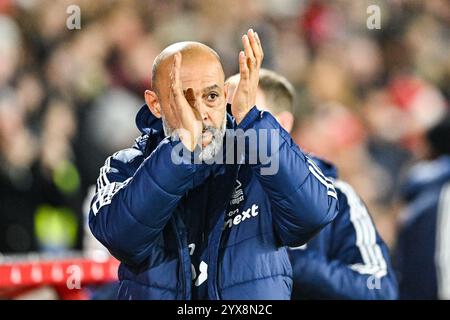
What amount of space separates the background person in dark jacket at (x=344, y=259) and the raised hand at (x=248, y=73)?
0.91 metres

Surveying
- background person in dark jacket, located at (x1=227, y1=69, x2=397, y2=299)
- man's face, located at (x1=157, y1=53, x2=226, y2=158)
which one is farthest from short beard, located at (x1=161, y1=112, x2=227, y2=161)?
background person in dark jacket, located at (x1=227, y1=69, x2=397, y2=299)

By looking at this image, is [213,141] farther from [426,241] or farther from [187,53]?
[426,241]

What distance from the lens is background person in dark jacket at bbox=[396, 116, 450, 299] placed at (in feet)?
13.8

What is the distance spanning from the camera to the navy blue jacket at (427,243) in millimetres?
4207

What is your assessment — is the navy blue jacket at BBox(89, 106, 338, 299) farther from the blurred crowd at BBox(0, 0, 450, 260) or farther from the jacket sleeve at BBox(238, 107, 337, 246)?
the blurred crowd at BBox(0, 0, 450, 260)

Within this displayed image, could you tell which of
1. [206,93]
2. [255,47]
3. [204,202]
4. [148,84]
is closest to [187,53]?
[206,93]

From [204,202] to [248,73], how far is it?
335 millimetres

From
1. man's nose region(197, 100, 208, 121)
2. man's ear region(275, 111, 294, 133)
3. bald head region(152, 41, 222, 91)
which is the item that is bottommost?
man's nose region(197, 100, 208, 121)

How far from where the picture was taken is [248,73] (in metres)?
2.10

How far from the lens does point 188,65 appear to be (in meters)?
2.21

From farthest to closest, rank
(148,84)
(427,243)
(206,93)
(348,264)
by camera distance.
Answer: (148,84) → (427,243) → (348,264) → (206,93)

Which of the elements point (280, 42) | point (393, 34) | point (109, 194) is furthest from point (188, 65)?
point (393, 34)

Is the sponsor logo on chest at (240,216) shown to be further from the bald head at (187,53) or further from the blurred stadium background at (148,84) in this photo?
the blurred stadium background at (148,84)

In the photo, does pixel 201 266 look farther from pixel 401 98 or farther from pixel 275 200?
pixel 401 98
